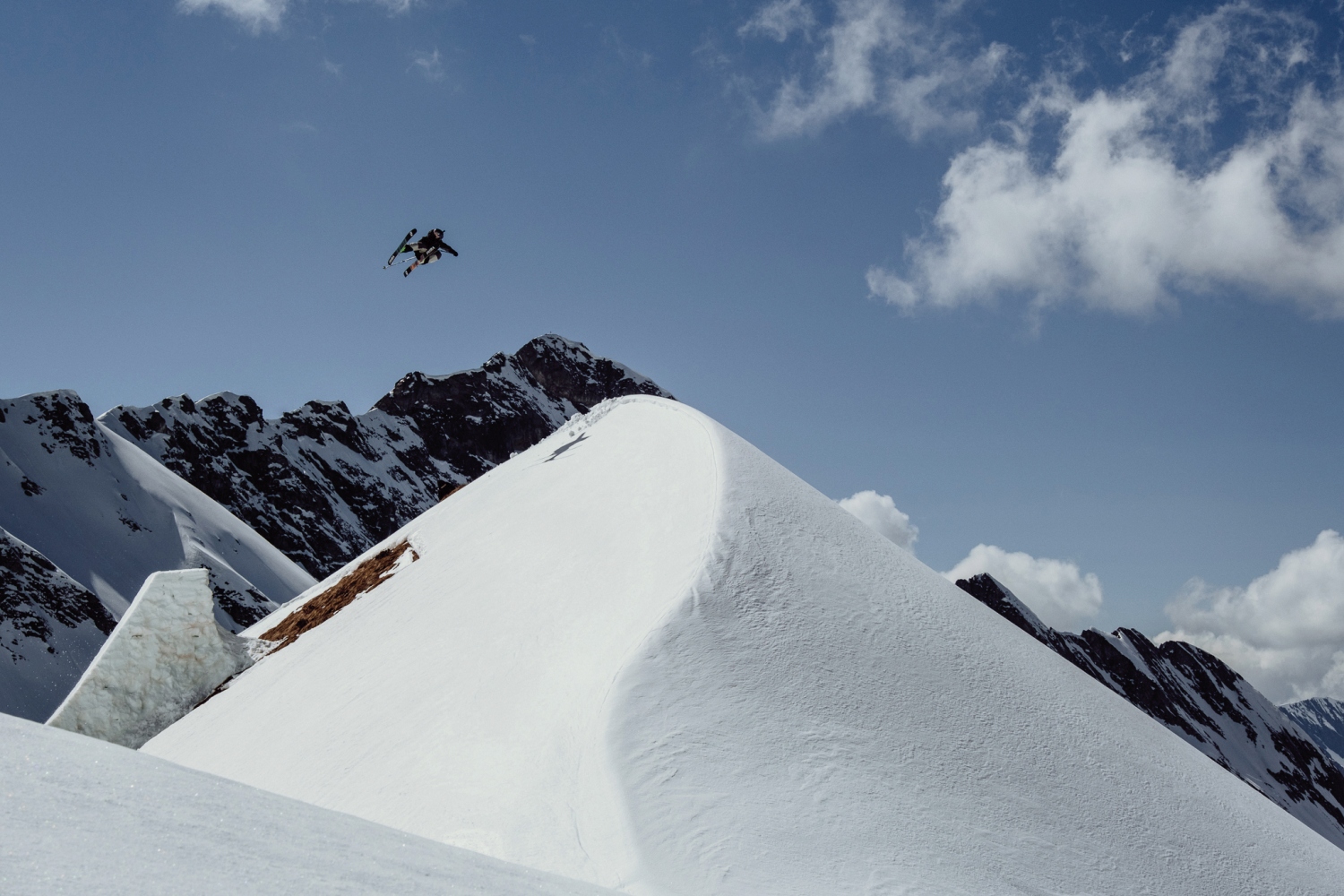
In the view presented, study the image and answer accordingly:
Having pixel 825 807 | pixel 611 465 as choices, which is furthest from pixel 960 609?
pixel 611 465

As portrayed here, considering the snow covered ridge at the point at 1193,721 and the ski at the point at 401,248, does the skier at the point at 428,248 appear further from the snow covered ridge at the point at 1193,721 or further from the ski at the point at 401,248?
the snow covered ridge at the point at 1193,721

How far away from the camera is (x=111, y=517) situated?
302 ft

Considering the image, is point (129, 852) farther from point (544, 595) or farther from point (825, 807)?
point (544, 595)

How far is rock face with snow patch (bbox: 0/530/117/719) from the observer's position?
202 feet

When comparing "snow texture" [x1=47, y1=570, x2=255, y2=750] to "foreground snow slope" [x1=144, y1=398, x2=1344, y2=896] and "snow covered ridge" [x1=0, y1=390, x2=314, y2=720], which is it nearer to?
"foreground snow slope" [x1=144, y1=398, x2=1344, y2=896]

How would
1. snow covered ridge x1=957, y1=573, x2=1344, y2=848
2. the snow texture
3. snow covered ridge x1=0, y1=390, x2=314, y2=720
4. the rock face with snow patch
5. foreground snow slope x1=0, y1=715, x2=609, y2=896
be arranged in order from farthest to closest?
snow covered ridge x1=957, y1=573, x2=1344, y2=848, snow covered ridge x1=0, y1=390, x2=314, y2=720, the rock face with snow patch, the snow texture, foreground snow slope x1=0, y1=715, x2=609, y2=896

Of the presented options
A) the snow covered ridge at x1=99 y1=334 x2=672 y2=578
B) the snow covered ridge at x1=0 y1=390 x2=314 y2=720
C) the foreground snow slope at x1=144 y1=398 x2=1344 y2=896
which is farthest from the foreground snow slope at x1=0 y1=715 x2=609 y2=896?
the snow covered ridge at x1=99 y1=334 x2=672 y2=578

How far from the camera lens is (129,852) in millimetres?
4234

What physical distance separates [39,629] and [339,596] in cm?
5946

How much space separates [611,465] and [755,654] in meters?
8.43

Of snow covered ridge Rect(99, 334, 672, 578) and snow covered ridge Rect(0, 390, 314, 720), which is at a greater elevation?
snow covered ridge Rect(99, 334, 672, 578)

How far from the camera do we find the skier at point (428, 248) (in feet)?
76.9

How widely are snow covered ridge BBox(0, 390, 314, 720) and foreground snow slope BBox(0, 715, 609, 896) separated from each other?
6726 centimetres

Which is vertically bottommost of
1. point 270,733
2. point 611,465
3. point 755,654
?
point 270,733
